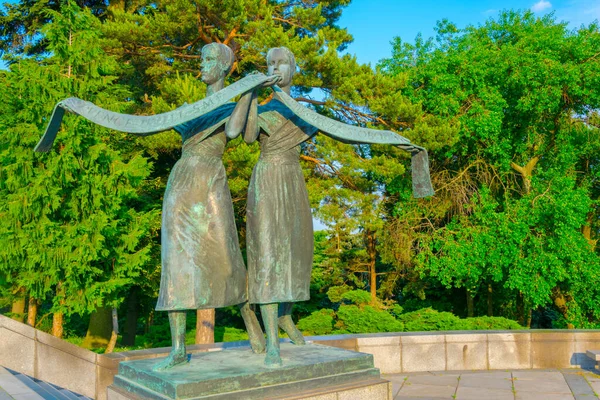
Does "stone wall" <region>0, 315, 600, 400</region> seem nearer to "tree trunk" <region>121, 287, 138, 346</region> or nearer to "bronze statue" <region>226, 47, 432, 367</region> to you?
"bronze statue" <region>226, 47, 432, 367</region>

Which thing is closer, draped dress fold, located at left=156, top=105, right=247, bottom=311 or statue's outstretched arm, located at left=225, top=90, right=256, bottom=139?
draped dress fold, located at left=156, top=105, right=247, bottom=311

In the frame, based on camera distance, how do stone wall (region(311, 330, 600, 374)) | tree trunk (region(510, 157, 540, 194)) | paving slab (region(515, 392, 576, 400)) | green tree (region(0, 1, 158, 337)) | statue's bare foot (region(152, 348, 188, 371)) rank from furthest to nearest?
1. tree trunk (region(510, 157, 540, 194))
2. green tree (region(0, 1, 158, 337))
3. stone wall (region(311, 330, 600, 374))
4. paving slab (region(515, 392, 576, 400))
5. statue's bare foot (region(152, 348, 188, 371))

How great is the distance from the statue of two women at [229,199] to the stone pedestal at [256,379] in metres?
0.19

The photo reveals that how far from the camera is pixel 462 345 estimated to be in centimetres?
724

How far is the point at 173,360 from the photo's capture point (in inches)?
150

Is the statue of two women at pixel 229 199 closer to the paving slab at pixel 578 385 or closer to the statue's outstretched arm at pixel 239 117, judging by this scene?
the statue's outstretched arm at pixel 239 117

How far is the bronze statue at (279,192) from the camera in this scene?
13.1 feet

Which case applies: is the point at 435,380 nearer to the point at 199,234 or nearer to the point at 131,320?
the point at 199,234

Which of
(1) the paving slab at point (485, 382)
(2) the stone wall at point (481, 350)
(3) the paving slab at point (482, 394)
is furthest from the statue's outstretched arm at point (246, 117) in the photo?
(1) the paving slab at point (485, 382)

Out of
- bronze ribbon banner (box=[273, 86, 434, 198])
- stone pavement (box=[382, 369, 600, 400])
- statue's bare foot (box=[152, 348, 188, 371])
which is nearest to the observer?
statue's bare foot (box=[152, 348, 188, 371])

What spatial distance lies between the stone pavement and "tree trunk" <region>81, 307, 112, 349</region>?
30.4 feet

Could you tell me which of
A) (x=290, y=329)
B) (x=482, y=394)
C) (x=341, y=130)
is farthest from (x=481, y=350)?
(x=341, y=130)

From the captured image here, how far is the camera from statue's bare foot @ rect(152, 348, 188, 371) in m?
3.71

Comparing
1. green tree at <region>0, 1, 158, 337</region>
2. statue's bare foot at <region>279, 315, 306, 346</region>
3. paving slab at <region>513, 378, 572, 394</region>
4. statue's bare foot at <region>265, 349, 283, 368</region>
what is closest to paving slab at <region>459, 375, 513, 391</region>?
paving slab at <region>513, 378, 572, 394</region>
